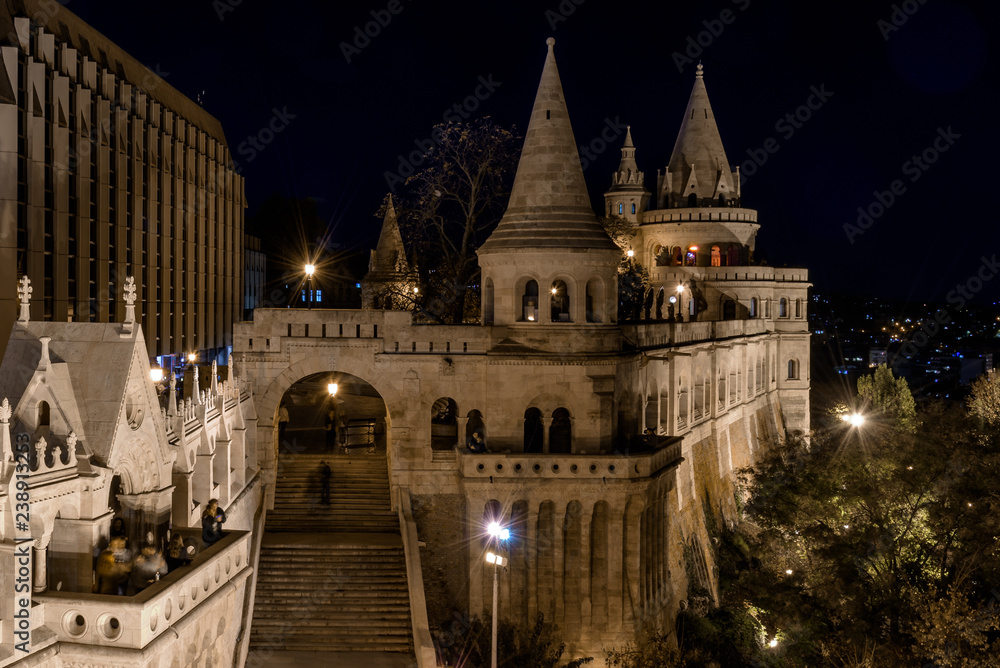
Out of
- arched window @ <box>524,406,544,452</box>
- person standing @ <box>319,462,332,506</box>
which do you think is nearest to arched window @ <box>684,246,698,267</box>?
arched window @ <box>524,406,544,452</box>

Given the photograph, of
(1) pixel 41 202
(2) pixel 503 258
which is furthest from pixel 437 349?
(1) pixel 41 202

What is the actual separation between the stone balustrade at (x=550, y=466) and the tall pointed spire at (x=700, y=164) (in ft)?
118

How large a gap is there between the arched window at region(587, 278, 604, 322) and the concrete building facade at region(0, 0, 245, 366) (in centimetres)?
1973

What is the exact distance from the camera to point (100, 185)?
130ft

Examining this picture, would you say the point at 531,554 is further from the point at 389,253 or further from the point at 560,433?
the point at 389,253

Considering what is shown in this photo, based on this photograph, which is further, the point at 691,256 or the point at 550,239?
the point at 691,256

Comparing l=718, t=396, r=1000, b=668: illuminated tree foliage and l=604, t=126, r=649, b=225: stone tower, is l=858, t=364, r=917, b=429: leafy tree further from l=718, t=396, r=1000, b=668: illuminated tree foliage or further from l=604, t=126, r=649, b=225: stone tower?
l=718, t=396, r=1000, b=668: illuminated tree foliage

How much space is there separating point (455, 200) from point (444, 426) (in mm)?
9278

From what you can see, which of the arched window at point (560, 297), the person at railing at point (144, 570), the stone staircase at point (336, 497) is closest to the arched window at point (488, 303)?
the stone staircase at point (336, 497)

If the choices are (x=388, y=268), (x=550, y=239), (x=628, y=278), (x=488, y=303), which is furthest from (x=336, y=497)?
(x=628, y=278)

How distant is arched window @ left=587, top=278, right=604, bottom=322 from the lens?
2692 cm

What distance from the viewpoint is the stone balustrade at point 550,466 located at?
83.7 feet

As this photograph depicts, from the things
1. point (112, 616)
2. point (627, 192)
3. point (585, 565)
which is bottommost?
point (585, 565)

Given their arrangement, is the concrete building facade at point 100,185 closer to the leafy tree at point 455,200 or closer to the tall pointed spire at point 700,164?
the leafy tree at point 455,200
